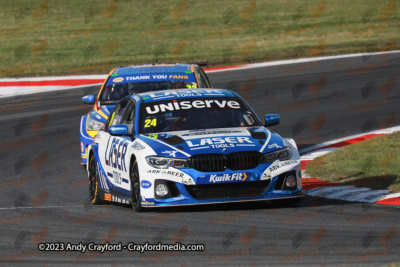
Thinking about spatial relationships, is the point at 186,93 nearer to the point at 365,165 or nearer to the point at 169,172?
the point at 169,172

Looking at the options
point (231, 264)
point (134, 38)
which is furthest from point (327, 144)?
point (134, 38)

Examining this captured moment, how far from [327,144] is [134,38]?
17.9 metres

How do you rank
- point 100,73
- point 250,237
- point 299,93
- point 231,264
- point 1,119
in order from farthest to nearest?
point 100,73 → point 299,93 → point 1,119 → point 250,237 → point 231,264

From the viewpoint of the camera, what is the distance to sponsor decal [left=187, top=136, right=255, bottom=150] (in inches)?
340

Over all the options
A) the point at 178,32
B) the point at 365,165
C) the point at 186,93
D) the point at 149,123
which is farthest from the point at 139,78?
the point at 178,32

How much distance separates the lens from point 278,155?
8781 mm

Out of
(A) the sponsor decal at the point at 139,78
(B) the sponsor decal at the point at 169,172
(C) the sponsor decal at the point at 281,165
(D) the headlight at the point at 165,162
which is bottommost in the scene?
(A) the sponsor decal at the point at 139,78

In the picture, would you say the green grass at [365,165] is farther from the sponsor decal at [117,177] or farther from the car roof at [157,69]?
the sponsor decal at [117,177]

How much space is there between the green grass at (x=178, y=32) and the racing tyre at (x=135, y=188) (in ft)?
58.3

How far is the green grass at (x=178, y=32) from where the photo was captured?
28.6 m

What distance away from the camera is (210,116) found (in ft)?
31.3

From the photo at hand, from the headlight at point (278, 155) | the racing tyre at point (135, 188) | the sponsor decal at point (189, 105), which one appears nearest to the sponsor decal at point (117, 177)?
the racing tyre at point (135, 188)

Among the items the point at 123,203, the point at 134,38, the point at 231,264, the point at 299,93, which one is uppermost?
the point at 231,264

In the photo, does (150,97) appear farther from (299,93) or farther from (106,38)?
(106,38)
